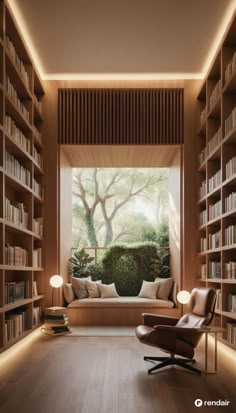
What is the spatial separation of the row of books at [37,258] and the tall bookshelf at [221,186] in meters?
2.70

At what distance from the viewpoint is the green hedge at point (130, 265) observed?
406 inches

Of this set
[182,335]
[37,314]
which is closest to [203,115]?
[37,314]

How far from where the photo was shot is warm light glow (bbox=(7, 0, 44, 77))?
253 inches

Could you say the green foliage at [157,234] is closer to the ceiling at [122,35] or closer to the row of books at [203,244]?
the row of books at [203,244]

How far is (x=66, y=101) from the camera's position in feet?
29.7

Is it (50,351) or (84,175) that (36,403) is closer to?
(50,351)

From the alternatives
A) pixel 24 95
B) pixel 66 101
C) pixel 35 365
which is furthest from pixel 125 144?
pixel 35 365

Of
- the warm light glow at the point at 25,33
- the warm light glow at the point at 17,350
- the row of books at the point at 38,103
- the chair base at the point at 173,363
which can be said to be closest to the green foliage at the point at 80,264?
the warm light glow at the point at 17,350

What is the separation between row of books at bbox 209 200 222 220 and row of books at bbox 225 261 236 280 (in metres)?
0.84

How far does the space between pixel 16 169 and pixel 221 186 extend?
2.73 m

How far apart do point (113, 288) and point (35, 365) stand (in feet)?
14.6

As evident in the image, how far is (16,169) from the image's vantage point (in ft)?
22.1

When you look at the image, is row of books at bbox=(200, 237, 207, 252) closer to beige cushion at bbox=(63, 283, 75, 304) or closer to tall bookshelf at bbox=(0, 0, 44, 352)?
beige cushion at bbox=(63, 283, 75, 304)

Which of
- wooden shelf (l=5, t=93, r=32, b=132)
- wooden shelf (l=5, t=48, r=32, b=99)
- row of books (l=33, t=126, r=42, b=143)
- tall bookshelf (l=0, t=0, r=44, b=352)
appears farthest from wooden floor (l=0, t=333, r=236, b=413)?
wooden shelf (l=5, t=48, r=32, b=99)
